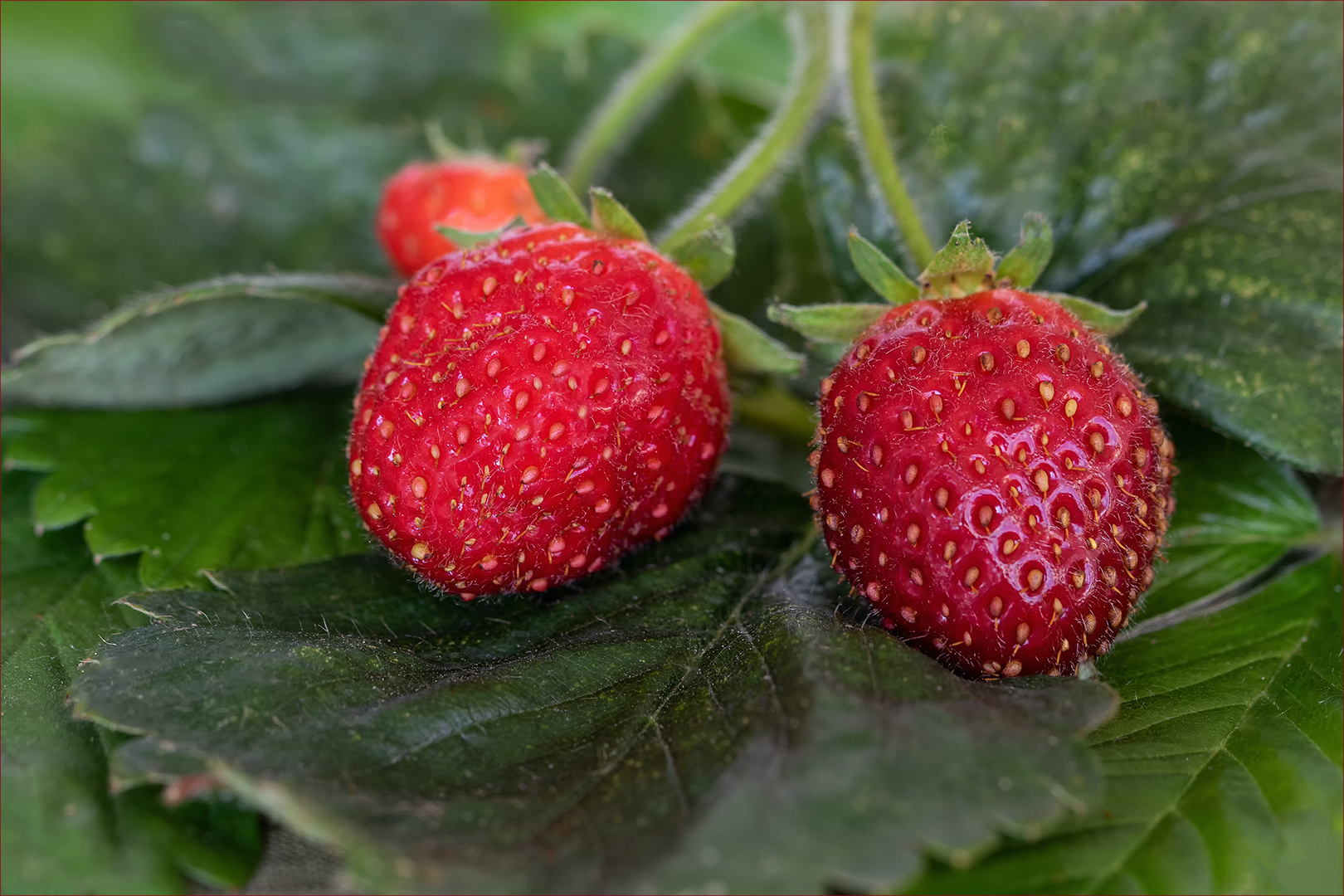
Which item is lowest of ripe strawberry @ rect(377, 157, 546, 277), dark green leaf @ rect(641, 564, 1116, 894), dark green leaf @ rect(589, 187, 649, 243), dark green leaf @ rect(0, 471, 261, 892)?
dark green leaf @ rect(0, 471, 261, 892)

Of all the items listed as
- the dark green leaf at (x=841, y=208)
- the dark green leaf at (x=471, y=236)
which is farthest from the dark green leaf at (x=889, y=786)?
the dark green leaf at (x=841, y=208)

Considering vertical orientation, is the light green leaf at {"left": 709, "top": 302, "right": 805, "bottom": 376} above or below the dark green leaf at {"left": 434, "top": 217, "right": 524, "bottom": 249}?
below

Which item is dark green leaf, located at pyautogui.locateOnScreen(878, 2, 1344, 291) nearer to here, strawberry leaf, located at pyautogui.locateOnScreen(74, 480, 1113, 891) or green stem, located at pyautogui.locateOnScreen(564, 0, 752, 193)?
green stem, located at pyautogui.locateOnScreen(564, 0, 752, 193)

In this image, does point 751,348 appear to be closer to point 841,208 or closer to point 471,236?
point 471,236

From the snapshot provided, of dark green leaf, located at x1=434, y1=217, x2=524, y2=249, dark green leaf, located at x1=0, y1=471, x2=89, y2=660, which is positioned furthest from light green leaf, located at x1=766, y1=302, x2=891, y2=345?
dark green leaf, located at x1=0, y1=471, x2=89, y2=660

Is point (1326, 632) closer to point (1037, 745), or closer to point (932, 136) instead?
point (1037, 745)
